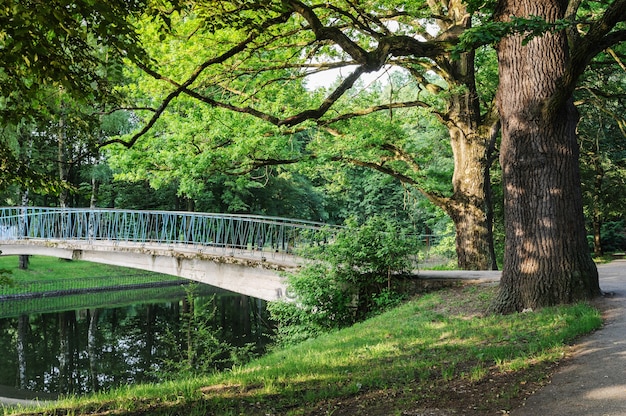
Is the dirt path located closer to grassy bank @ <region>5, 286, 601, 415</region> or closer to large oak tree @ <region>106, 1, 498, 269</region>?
grassy bank @ <region>5, 286, 601, 415</region>

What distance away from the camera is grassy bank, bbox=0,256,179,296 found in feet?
91.4

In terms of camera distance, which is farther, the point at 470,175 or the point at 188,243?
the point at 188,243

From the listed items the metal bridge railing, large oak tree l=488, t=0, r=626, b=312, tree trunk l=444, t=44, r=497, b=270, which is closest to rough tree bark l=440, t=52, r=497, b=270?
tree trunk l=444, t=44, r=497, b=270

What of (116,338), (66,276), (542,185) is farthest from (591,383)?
(66,276)

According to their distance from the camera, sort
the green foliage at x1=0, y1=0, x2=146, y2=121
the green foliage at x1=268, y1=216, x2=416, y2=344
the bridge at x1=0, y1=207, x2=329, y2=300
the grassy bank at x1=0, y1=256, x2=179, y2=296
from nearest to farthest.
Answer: the green foliage at x1=0, y1=0, x2=146, y2=121 < the green foliage at x1=268, y1=216, x2=416, y2=344 < the bridge at x1=0, y1=207, x2=329, y2=300 < the grassy bank at x1=0, y1=256, x2=179, y2=296

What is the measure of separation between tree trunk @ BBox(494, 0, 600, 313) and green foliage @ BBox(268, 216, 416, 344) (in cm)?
362

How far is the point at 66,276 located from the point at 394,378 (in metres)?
28.7

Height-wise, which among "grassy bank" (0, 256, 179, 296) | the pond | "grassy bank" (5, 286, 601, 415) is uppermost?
"grassy bank" (5, 286, 601, 415)

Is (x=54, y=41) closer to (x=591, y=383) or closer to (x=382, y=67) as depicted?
(x=591, y=383)

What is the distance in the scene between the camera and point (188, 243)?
18.9 m

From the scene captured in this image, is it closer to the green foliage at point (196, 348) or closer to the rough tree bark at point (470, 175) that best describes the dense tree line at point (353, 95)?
the rough tree bark at point (470, 175)

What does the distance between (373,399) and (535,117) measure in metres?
5.10

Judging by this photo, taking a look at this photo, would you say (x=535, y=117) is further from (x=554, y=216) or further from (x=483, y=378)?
(x=483, y=378)

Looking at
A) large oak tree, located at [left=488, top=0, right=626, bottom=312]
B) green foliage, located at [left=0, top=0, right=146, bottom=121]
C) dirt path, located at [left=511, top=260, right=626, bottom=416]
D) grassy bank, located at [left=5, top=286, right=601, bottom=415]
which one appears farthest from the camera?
large oak tree, located at [left=488, top=0, right=626, bottom=312]
